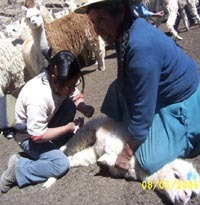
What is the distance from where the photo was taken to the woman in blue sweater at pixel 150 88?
254 cm

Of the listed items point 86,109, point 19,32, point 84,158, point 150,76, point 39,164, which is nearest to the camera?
point 150,76

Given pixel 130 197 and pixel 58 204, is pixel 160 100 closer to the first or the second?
pixel 130 197

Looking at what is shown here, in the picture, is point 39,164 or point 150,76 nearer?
point 150,76

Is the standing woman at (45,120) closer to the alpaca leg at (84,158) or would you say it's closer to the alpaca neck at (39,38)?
the alpaca leg at (84,158)

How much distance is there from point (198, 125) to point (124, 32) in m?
0.79

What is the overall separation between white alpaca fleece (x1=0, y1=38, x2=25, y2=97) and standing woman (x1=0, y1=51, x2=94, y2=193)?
1.99 meters

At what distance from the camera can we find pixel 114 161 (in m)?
2.92

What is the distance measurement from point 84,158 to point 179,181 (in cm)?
82

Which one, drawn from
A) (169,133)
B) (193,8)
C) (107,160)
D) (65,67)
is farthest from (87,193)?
(193,8)

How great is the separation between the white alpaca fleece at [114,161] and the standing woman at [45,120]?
115 mm

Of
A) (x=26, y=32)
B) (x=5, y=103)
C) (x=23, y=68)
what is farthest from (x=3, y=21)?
(x=5, y=103)

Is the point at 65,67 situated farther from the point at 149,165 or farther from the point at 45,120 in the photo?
the point at 149,165

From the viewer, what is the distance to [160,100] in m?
2.81
